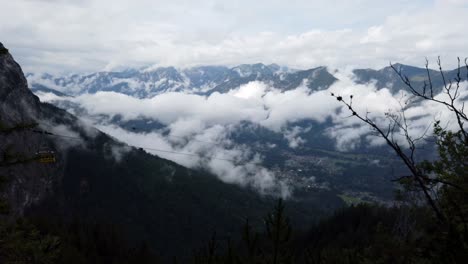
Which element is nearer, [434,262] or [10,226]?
[434,262]

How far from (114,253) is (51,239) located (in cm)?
11203

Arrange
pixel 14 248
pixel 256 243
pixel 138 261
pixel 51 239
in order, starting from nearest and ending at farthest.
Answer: pixel 256 243 → pixel 14 248 → pixel 51 239 → pixel 138 261

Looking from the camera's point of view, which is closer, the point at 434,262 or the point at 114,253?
the point at 434,262

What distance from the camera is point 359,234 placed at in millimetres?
143125

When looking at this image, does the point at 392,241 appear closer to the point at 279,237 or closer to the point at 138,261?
the point at 279,237

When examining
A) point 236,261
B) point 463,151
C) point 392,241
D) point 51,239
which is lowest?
point 392,241

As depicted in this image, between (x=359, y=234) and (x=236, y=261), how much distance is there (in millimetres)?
146117

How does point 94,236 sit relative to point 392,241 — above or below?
below

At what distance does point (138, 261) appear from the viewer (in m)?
114

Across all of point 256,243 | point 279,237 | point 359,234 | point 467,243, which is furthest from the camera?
point 359,234

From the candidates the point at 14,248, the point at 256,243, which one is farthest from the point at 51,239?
the point at 256,243

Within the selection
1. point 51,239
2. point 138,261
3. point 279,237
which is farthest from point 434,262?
point 138,261

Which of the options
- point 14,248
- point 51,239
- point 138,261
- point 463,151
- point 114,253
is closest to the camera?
point 463,151

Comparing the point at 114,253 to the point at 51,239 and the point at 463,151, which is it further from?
the point at 463,151
